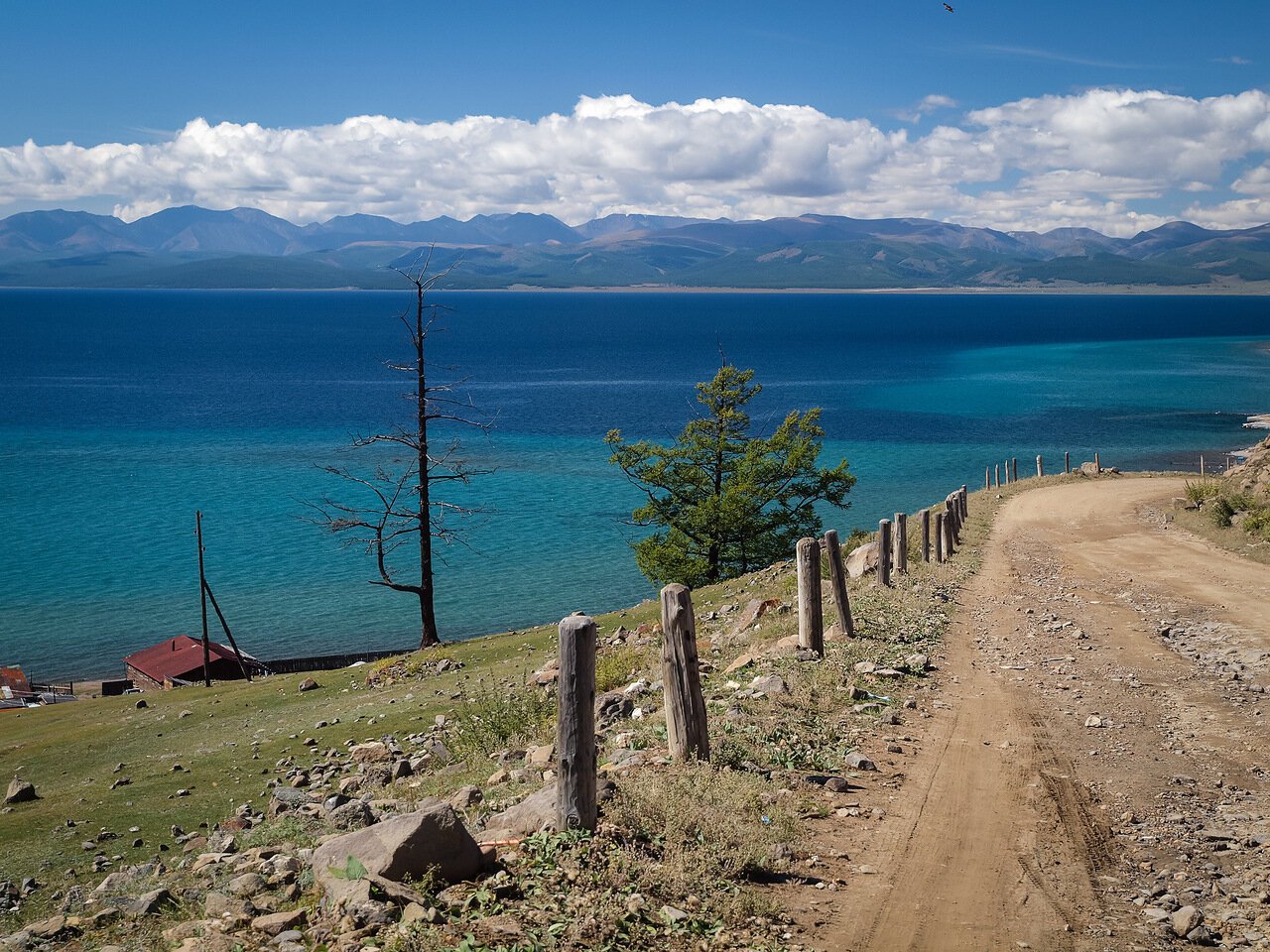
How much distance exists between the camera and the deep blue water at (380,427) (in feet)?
139

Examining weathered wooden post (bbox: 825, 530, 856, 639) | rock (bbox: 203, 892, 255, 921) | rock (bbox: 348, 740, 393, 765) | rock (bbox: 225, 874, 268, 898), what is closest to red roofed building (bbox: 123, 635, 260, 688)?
rock (bbox: 348, 740, 393, 765)

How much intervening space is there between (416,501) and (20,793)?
1472 inches

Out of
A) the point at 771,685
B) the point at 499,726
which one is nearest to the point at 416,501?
the point at 499,726

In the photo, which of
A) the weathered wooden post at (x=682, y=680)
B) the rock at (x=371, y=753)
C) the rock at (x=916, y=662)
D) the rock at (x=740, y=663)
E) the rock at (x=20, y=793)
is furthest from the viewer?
the rock at (x=20, y=793)

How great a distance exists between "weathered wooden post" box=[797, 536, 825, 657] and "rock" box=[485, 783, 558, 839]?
6878mm

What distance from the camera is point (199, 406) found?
332 ft

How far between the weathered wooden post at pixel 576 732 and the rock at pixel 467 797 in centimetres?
238

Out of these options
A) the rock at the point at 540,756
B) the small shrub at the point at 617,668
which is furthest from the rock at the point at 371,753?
the rock at the point at 540,756

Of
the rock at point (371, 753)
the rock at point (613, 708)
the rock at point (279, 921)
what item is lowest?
the rock at point (371, 753)

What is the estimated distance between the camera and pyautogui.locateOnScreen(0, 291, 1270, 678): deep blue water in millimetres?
42375

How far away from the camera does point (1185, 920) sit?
7.46 metres

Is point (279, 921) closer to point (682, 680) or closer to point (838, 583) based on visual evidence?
point (682, 680)

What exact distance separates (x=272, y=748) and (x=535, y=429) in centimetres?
6452

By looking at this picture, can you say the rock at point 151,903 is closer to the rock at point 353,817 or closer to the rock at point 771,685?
the rock at point 353,817
